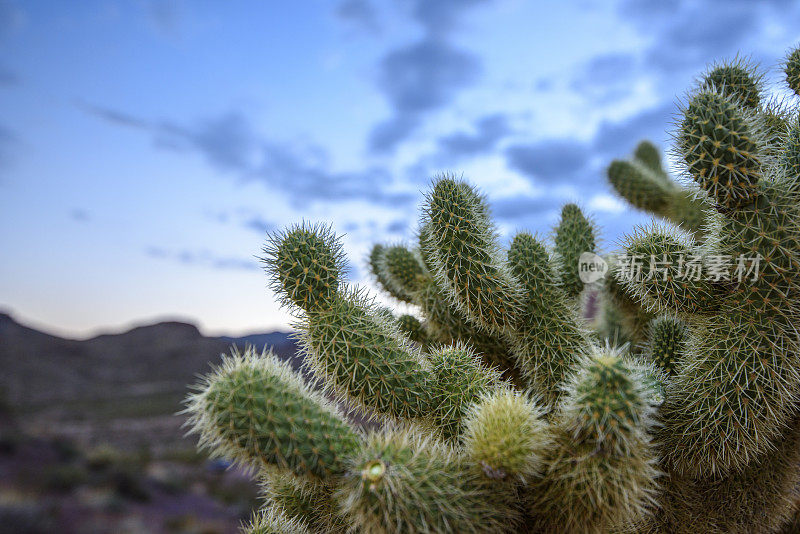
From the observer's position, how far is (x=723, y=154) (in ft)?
6.84

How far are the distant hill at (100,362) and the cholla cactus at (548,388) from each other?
73.0 ft

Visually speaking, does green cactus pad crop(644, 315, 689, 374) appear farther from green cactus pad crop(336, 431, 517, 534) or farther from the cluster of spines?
the cluster of spines

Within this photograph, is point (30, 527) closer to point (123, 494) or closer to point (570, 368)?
point (123, 494)

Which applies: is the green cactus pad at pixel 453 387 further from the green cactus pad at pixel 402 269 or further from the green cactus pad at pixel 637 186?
the green cactus pad at pixel 637 186

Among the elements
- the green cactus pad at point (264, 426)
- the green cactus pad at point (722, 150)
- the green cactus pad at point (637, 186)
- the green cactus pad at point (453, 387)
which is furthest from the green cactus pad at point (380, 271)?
the green cactus pad at point (637, 186)

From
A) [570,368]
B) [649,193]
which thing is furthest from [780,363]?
[649,193]

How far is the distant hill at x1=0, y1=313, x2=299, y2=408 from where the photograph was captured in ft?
77.6

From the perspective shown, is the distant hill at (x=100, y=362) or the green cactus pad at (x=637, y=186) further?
the distant hill at (x=100, y=362)

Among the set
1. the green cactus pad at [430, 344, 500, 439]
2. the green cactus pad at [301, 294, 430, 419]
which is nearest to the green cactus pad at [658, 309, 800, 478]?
the green cactus pad at [430, 344, 500, 439]

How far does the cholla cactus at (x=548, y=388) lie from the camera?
176cm

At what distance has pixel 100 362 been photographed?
89.0 feet

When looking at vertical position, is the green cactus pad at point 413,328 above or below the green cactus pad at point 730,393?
above

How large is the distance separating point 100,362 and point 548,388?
30.6m

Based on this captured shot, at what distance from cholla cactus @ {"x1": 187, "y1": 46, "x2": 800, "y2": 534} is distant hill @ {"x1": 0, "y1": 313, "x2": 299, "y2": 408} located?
2224 cm
